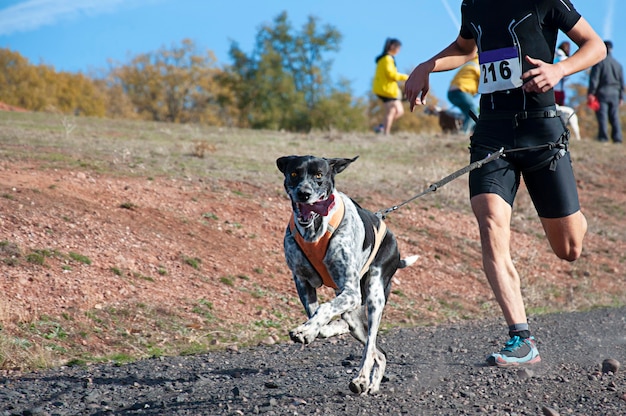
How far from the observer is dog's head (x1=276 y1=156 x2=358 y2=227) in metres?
4.59

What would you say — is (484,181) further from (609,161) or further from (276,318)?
(609,161)

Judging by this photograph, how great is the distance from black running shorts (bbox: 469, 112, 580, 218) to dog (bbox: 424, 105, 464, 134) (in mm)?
14729

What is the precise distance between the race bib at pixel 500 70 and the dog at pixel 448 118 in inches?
577

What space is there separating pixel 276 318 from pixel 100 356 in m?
2.07

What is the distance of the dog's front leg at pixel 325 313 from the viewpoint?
13.0ft

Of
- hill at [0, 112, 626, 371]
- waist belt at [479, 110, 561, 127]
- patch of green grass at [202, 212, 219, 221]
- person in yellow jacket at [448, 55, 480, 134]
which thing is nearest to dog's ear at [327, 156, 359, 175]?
waist belt at [479, 110, 561, 127]

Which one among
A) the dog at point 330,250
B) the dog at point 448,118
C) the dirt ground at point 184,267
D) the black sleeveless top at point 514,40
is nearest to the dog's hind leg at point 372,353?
the dog at point 330,250

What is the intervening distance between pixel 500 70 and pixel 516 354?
6.21 feet

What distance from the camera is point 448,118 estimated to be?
20844 mm

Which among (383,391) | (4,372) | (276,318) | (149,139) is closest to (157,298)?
(276,318)

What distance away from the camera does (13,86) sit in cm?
5028

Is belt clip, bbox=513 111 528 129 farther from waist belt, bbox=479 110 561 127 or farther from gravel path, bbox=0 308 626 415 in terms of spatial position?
gravel path, bbox=0 308 626 415

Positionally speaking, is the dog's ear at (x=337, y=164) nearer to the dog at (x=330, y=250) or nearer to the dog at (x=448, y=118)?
the dog at (x=330, y=250)

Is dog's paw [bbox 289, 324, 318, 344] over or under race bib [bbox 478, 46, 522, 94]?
under
